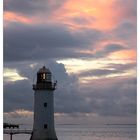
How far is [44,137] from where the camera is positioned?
17.3 m

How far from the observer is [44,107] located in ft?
55.8

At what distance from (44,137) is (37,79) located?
2.53m

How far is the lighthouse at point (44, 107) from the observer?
17.0 m

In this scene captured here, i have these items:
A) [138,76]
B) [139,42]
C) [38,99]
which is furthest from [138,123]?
[38,99]

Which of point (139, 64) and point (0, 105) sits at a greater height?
point (139, 64)

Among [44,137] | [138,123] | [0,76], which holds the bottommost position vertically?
[44,137]

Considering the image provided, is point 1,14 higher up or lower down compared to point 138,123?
higher up

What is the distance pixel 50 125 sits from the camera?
56.7 ft

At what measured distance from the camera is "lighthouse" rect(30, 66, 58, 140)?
17.0 meters

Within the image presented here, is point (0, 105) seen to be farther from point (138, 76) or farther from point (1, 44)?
point (138, 76)

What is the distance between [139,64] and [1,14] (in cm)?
151

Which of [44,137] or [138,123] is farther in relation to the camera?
[44,137]

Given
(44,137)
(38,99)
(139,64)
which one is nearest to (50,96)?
(38,99)

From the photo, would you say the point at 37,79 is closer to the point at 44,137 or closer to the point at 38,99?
the point at 38,99
